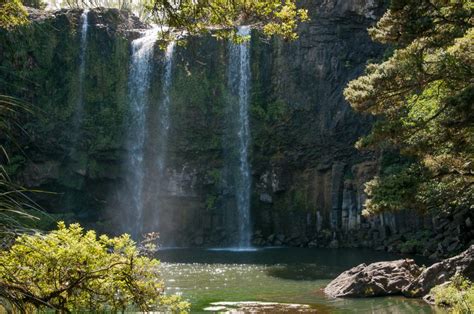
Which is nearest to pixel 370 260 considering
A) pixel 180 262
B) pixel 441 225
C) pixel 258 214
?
pixel 441 225

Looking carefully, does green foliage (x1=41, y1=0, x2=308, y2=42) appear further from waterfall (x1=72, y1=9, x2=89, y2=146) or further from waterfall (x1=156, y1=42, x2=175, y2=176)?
waterfall (x1=72, y1=9, x2=89, y2=146)

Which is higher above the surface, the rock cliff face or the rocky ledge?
the rock cliff face

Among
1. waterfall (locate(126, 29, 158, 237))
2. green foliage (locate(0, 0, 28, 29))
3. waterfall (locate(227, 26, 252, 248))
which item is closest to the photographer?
green foliage (locate(0, 0, 28, 29))

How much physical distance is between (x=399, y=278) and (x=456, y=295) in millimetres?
3973

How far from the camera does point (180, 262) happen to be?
1045 inches

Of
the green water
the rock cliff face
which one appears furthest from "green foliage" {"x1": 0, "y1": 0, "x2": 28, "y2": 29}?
the rock cliff face

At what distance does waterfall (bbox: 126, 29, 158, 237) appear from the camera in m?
37.5

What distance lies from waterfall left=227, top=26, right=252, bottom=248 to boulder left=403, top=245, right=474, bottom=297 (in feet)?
63.4

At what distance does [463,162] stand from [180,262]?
1721cm

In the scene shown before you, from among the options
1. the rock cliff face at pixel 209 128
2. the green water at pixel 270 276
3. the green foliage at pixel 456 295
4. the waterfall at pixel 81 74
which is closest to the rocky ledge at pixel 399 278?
the green water at pixel 270 276

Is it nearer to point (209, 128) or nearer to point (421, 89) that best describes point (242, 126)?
point (209, 128)

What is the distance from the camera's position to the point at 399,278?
1722 cm

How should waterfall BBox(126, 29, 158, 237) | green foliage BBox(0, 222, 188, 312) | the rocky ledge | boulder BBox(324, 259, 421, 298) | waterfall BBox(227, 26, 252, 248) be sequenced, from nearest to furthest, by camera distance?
green foliage BBox(0, 222, 188, 312), the rocky ledge, boulder BBox(324, 259, 421, 298), waterfall BBox(227, 26, 252, 248), waterfall BBox(126, 29, 158, 237)

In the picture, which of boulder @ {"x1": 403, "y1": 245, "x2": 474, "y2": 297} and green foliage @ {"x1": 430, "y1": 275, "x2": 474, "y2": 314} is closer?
green foliage @ {"x1": 430, "y1": 275, "x2": 474, "y2": 314}
